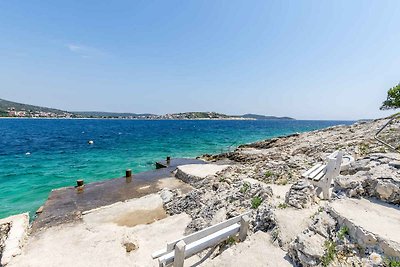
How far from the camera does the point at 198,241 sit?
5219 mm

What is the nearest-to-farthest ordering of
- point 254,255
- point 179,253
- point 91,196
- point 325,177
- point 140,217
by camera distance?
point 179,253 < point 254,255 < point 325,177 < point 140,217 < point 91,196

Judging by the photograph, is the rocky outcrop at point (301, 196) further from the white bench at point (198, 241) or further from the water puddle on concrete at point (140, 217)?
the water puddle on concrete at point (140, 217)

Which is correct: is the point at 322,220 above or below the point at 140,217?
above

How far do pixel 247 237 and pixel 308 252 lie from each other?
196 cm

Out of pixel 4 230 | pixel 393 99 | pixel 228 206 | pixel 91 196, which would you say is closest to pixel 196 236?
pixel 228 206

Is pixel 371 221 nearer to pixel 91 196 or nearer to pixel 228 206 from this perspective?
pixel 228 206

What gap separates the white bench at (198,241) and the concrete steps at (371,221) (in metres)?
2.40

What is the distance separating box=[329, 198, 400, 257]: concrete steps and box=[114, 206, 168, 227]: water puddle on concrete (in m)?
8.40

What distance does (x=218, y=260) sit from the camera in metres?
5.07

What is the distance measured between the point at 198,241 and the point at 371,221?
13.2 feet

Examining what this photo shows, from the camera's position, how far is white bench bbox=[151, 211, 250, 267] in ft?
15.4

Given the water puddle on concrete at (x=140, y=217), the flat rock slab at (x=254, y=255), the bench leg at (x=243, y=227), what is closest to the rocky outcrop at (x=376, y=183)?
the flat rock slab at (x=254, y=255)

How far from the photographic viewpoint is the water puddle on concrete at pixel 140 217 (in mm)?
10891

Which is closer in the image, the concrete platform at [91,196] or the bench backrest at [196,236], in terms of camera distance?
the bench backrest at [196,236]
